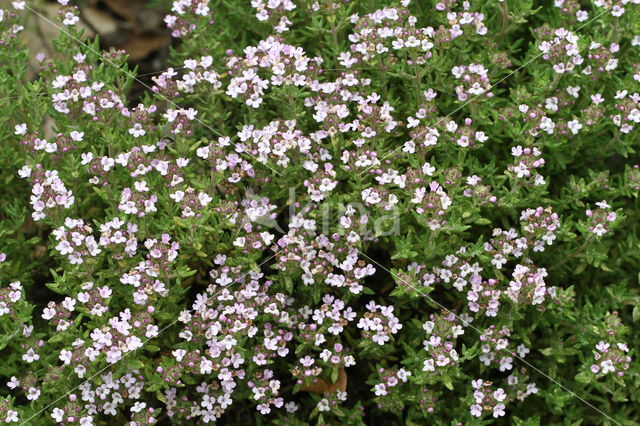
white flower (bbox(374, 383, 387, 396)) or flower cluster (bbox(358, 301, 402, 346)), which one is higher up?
flower cluster (bbox(358, 301, 402, 346))

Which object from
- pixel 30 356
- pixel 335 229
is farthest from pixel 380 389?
pixel 30 356

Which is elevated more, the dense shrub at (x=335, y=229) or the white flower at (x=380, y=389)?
the dense shrub at (x=335, y=229)

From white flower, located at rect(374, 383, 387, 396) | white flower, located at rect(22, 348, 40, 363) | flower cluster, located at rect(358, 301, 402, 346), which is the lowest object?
white flower, located at rect(374, 383, 387, 396)

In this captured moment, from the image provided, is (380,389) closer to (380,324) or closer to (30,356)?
(380,324)

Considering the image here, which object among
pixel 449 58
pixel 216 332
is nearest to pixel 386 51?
pixel 449 58

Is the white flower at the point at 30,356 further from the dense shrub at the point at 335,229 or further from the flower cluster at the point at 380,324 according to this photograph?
the flower cluster at the point at 380,324

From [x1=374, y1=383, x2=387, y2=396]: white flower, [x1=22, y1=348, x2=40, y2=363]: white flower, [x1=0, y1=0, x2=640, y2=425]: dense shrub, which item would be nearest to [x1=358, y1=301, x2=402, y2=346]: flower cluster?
[x1=0, y1=0, x2=640, y2=425]: dense shrub

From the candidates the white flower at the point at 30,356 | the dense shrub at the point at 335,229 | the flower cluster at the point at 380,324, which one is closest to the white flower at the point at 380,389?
the dense shrub at the point at 335,229

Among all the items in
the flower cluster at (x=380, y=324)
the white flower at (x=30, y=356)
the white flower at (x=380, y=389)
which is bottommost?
the white flower at (x=380, y=389)

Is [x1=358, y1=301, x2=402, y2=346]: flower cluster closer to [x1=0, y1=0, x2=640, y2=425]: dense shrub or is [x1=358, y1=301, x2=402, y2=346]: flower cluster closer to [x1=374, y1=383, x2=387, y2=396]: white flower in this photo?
[x1=0, y1=0, x2=640, y2=425]: dense shrub
